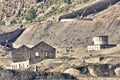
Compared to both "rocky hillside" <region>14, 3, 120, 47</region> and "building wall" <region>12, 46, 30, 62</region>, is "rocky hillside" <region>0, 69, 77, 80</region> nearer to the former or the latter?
"building wall" <region>12, 46, 30, 62</region>

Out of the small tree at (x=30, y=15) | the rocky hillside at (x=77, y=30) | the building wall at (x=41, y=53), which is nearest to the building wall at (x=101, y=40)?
the rocky hillside at (x=77, y=30)

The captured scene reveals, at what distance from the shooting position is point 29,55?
342 feet

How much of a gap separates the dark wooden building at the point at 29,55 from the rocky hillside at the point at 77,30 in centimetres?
1531

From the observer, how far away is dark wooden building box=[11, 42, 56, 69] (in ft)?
338

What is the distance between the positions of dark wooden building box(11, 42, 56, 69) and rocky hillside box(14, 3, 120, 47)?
50.2 ft

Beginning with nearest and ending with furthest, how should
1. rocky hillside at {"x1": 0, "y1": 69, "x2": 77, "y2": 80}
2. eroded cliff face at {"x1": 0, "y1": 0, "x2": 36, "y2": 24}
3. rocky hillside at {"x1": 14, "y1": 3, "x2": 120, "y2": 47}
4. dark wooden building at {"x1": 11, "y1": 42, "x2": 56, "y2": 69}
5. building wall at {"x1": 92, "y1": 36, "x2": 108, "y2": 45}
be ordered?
rocky hillside at {"x1": 0, "y1": 69, "x2": 77, "y2": 80} → dark wooden building at {"x1": 11, "y1": 42, "x2": 56, "y2": 69} → building wall at {"x1": 92, "y1": 36, "x2": 108, "y2": 45} → rocky hillside at {"x1": 14, "y1": 3, "x2": 120, "y2": 47} → eroded cliff face at {"x1": 0, "y1": 0, "x2": 36, "y2": 24}

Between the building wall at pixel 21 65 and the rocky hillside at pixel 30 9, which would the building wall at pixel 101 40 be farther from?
the rocky hillside at pixel 30 9

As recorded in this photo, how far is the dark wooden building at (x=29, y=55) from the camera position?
103062 mm

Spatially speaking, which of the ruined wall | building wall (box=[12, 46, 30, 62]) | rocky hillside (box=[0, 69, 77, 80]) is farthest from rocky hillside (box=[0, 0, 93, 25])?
rocky hillside (box=[0, 69, 77, 80])

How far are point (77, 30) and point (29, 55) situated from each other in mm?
25713

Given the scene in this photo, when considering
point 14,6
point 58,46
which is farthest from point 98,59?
point 14,6

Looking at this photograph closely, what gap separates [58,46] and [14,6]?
4770 centimetres

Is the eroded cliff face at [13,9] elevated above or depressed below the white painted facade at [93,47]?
above

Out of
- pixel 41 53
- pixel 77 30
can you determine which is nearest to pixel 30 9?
pixel 77 30
